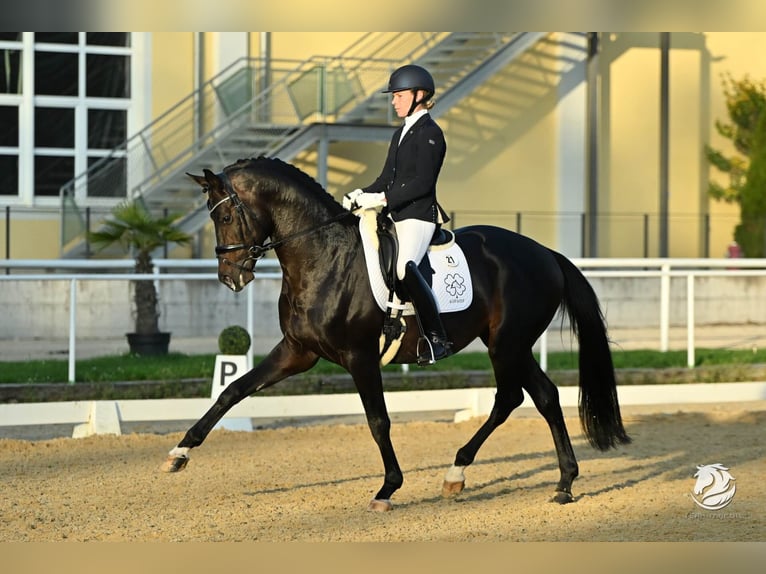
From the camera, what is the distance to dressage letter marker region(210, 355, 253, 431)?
9.77 m

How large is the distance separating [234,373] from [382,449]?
344 cm

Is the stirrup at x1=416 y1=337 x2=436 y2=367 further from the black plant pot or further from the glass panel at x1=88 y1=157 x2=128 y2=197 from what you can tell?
the glass panel at x1=88 y1=157 x2=128 y2=197

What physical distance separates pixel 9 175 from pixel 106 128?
187 cm

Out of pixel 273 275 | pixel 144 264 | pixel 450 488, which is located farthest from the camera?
pixel 144 264

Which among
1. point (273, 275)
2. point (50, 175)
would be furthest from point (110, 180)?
point (273, 275)

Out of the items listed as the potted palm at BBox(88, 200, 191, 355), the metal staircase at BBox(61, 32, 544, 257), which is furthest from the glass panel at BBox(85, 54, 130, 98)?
the potted palm at BBox(88, 200, 191, 355)

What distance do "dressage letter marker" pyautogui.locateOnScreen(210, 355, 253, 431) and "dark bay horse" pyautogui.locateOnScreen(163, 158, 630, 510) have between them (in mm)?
3093

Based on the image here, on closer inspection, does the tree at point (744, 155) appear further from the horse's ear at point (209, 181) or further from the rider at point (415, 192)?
the horse's ear at point (209, 181)

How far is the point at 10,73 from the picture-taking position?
20.1 meters

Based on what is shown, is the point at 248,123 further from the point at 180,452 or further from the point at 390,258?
the point at 180,452

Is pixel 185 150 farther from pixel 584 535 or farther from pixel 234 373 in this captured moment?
pixel 584 535

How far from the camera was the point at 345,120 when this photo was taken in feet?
65.0

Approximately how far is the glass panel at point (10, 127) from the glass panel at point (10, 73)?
328 millimetres
